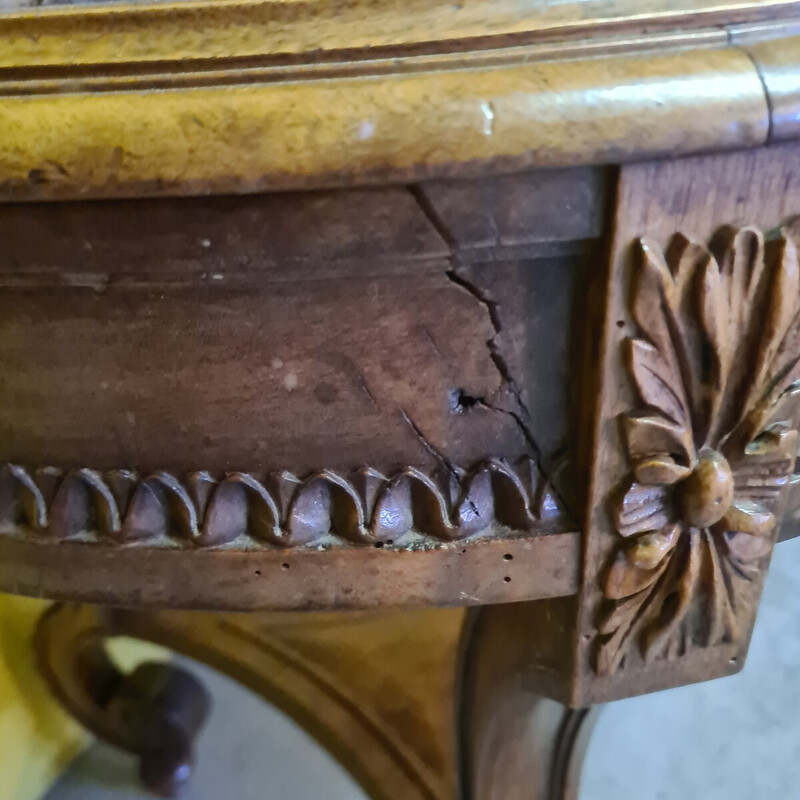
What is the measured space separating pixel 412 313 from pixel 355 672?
415 mm

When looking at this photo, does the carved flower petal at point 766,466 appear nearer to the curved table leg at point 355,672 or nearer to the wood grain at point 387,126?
the wood grain at point 387,126

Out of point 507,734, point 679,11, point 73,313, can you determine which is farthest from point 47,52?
point 507,734

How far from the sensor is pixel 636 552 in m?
0.27

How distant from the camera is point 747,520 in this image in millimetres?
275

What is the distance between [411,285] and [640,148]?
0.24 ft

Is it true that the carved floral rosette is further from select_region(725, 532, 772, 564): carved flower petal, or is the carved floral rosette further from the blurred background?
the blurred background

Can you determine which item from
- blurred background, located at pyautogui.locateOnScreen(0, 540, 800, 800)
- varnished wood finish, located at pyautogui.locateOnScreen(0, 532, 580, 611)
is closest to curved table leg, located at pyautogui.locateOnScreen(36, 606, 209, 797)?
blurred background, located at pyautogui.locateOnScreen(0, 540, 800, 800)

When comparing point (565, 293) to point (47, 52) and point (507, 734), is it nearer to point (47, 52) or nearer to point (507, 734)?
point (47, 52)

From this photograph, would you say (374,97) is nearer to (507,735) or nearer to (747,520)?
(747,520)

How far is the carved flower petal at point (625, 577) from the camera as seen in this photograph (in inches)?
10.8

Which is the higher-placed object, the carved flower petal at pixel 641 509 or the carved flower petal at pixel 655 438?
the carved flower petal at pixel 655 438

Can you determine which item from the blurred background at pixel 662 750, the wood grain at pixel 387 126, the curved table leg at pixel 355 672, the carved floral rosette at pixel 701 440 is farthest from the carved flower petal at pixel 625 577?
the blurred background at pixel 662 750

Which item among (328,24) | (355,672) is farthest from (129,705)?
(328,24)

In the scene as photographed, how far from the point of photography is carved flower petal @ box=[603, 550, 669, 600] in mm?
274
